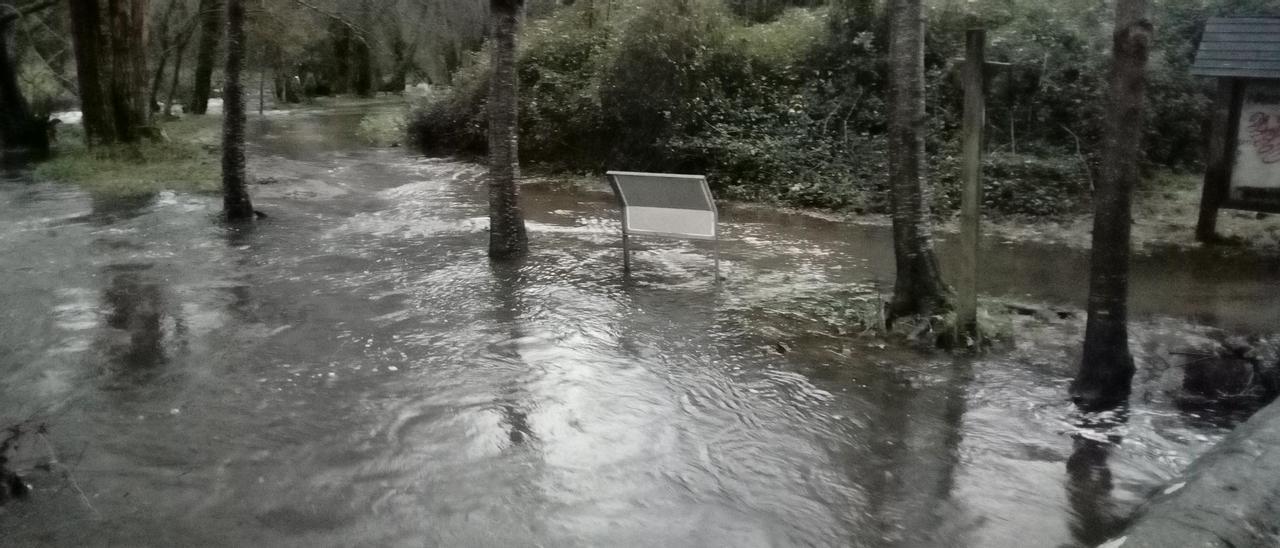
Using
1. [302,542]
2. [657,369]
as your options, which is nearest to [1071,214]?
[657,369]

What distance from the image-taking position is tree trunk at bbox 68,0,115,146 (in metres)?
20.9

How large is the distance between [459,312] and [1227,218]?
1096 cm

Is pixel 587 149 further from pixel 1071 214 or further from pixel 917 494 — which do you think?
pixel 917 494

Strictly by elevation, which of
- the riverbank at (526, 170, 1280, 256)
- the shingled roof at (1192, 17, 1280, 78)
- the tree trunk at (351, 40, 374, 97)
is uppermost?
the tree trunk at (351, 40, 374, 97)

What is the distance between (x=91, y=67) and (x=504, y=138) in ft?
49.8

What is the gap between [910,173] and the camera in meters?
8.20

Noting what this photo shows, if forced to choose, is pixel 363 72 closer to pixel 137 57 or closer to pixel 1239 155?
pixel 137 57

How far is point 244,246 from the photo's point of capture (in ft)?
41.6

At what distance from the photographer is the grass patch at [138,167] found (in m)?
18.2

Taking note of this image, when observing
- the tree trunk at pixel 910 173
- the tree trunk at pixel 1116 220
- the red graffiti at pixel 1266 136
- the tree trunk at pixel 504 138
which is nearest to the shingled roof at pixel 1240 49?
the red graffiti at pixel 1266 136

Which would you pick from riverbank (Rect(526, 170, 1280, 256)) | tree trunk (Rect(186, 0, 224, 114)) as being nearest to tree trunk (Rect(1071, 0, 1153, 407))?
riverbank (Rect(526, 170, 1280, 256))

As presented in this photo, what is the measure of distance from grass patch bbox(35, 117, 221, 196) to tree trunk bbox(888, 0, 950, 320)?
1391cm

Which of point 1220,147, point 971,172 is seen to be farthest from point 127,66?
point 1220,147

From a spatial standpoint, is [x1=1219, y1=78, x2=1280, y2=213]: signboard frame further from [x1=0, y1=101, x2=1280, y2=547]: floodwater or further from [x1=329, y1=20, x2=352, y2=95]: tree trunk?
[x1=329, y1=20, x2=352, y2=95]: tree trunk
